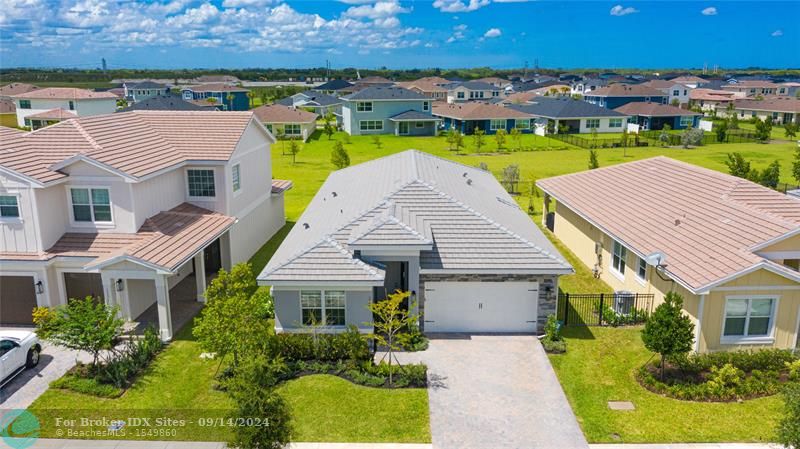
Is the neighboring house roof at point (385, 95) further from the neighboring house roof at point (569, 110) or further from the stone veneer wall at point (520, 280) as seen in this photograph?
the stone veneer wall at point (520, 280)

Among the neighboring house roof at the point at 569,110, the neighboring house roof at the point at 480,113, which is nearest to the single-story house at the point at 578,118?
the neighboring house roof at the point at 569,110

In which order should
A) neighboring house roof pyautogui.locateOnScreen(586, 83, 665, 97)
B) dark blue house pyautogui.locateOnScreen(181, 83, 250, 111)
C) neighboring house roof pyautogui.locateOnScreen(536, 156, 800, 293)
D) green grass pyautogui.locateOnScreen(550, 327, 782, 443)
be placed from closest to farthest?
green grass pyautogui.locateOnScreen(550, 327, 782, 443) < neighboring house roof pyautogui.locateOnScreen(536, 156, 800, 293) < neighboring house roof pyautogui.locateOnScreen(586, 83, 665, 97) < dark blue house pyautogui.locateOnScreen(181, 83, 250, 111)

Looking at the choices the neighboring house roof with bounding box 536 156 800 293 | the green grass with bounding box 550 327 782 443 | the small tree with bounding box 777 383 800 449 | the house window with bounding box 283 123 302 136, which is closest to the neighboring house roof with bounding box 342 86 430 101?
the house window with bounding box 283 123 302 136

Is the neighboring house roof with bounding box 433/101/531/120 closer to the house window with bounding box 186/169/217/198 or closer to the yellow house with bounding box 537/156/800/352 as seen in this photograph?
the yellow house with bounding box 537/156/800/352

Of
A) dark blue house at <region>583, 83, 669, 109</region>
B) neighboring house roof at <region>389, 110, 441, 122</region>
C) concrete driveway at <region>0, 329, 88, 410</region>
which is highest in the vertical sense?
dark blue house at <region>583, 83, 669, 109</region>

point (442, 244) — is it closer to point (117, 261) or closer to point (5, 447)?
point (117, 261)

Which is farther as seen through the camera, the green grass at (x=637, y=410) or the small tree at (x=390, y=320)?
the small tree at (x=390, y=320)
